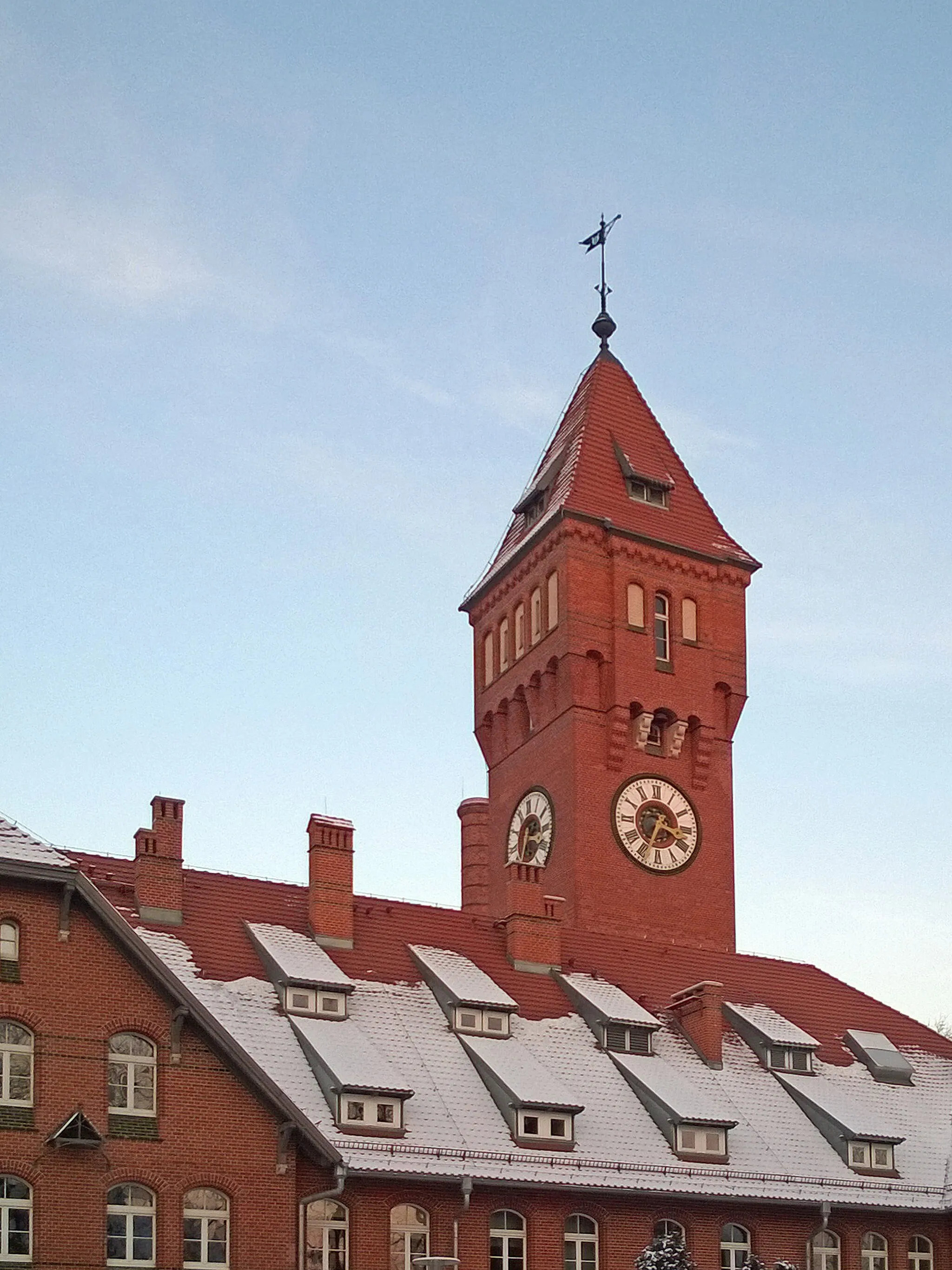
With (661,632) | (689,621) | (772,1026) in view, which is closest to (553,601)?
(661,632)

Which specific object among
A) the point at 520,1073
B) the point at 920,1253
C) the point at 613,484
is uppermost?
the point at 613,484

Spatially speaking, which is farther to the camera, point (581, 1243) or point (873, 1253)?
point (873, 1253)

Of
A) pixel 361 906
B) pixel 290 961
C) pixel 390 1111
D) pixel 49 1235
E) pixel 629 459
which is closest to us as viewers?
pixel 49 1235

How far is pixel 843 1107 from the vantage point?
55031 mm

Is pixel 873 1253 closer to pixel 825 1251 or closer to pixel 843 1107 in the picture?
pixel 825 1251

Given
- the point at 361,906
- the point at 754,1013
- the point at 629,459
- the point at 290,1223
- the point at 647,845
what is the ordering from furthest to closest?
the point at 629,459
the point at 647,845
the point at 754,1013
the point at 361,906
the point at 290,1223

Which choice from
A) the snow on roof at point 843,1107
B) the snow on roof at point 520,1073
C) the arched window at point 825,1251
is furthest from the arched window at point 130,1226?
the snow on roof at point 843,1107

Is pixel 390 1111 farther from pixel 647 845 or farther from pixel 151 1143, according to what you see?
pixel 647 845

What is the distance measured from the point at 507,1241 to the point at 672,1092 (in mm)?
6770

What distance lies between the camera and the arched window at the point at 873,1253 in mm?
52125

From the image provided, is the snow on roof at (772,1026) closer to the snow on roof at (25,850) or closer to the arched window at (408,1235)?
the arched window at (408,1235)

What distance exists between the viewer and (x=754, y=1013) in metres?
58.3

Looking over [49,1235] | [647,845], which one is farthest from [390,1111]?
[647,845]

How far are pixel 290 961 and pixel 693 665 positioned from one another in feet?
72.7
